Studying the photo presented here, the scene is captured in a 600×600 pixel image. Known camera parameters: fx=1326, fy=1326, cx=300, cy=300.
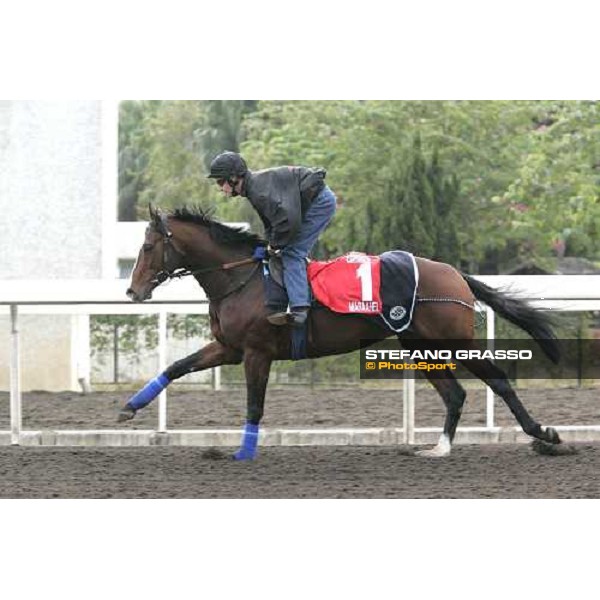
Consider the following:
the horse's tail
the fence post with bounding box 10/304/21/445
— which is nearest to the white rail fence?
the fence post with bounding box 10/304/21/445

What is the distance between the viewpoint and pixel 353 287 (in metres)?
9.05

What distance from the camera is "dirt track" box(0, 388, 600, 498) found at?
25.8 feet

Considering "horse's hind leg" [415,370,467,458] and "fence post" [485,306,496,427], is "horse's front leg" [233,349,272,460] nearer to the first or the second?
"horse's hind leg" [415,370,467,458]

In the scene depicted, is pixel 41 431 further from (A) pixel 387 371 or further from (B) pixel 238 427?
(A) pixel 387 371

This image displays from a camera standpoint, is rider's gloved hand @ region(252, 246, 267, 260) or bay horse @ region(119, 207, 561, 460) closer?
bay horse @ region(119, 207, 561, 460)

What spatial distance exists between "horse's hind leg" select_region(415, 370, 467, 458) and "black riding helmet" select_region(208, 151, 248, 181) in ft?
6.42

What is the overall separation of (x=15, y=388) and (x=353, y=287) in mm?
3199

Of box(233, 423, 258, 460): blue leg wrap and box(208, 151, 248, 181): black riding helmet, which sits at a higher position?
box(208, 151, 248, 181): black riding helmet

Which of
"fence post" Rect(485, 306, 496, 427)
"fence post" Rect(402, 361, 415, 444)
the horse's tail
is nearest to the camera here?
the horse's tail

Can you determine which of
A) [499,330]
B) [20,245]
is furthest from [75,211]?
[499,330]

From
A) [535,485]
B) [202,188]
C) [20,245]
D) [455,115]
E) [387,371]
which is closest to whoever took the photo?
[535,485]

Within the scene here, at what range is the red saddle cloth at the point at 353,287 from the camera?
9039 mm

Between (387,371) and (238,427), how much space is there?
5.75 ft

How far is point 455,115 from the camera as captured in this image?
1046 inches
